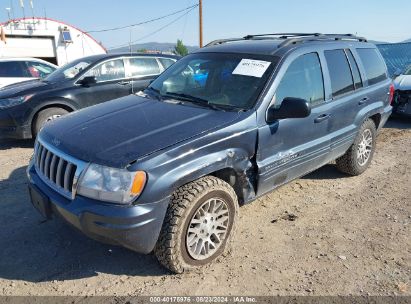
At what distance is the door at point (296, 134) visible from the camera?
3.38 meters

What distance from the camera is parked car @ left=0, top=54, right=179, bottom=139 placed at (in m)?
6.28

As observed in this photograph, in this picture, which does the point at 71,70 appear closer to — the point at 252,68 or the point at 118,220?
the point at 252,68

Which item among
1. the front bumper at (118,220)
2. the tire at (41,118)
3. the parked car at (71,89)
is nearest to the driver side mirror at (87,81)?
the parked car at (71,89)

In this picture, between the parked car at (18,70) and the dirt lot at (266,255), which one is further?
the parked car at (18,70)

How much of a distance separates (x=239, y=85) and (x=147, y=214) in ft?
5.27

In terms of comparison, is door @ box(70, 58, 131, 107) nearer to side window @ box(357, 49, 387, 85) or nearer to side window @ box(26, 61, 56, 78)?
side window @ box(26, 61, 56, 78)

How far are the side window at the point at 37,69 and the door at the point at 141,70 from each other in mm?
3757

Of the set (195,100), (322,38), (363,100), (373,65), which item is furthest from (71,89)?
(373,65)

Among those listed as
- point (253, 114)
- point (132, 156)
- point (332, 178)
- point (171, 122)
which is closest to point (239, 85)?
point (253, 114)

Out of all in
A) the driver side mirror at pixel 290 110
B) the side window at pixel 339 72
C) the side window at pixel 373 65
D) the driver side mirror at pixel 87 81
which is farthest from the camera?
the driver side mirror at pixel 87 81

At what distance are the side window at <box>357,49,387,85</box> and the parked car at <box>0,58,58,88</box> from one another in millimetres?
7748

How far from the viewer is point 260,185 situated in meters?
3.39

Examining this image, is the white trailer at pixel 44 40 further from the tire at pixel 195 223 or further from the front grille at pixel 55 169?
the tire at pixel 195 223

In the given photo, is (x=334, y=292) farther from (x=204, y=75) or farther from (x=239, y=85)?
(x=204, y=75)
